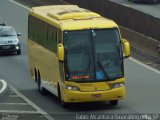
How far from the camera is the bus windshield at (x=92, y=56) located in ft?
85.6

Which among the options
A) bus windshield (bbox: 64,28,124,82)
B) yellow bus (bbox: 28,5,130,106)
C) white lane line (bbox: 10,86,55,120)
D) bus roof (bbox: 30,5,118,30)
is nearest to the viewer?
white lane line (bbox: 10,86,55,120)

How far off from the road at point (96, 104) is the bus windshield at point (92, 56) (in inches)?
44.2

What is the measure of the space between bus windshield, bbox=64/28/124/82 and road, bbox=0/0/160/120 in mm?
1122

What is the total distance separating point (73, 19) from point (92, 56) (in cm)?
178

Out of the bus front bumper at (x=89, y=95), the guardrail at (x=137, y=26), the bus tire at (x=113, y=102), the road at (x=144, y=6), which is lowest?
the road at (x=144, y=6)

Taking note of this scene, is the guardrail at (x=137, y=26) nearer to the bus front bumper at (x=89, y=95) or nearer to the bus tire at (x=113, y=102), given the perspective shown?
the bus tire at (x=113, y=102)

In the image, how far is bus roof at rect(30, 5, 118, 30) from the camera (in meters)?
26.5

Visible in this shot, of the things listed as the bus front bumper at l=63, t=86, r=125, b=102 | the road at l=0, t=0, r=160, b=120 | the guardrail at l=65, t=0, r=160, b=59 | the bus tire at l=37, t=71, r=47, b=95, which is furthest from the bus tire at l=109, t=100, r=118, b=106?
the guardrail at l=65, t=0, r=160, b=59

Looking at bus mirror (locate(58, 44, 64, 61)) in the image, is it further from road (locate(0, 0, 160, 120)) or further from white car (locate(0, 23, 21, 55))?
white car (locate(0, 23, 21, 55))

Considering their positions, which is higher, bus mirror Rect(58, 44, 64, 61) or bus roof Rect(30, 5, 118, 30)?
bus roof Rect(30, 5, 118, 30)

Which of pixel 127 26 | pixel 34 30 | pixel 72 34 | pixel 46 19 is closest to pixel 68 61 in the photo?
pixel 72 34

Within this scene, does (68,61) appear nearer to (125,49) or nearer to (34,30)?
(125,49)

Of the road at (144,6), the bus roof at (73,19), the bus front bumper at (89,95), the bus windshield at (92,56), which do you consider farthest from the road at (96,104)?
the road at (144,6)

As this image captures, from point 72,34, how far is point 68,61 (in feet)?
2.87
